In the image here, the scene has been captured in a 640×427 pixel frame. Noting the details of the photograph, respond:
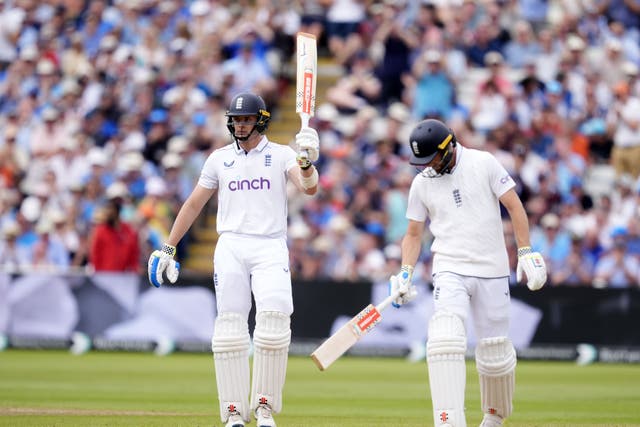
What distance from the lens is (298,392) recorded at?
14.0 meters

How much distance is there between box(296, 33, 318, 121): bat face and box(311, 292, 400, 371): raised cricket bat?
161 centimetres

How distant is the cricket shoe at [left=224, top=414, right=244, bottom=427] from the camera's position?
9562 millimetres

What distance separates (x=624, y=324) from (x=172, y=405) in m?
7.79

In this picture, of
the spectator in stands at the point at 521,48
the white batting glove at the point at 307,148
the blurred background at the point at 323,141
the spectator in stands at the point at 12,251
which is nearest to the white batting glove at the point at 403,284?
the white batting glove at the point at 307,148

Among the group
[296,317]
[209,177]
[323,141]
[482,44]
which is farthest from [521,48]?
[209,177]

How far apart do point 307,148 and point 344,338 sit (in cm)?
139

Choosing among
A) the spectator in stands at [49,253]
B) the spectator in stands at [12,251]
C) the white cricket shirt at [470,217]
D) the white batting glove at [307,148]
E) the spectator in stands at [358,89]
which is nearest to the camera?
the white cricket shirt at [470,217]

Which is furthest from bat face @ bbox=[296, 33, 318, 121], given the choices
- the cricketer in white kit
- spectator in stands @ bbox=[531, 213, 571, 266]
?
spectator in stands @ bbox=[531, 213, 571, 266]

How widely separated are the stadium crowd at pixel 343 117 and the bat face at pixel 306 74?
8.61m

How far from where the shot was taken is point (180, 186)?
2091 centimetres

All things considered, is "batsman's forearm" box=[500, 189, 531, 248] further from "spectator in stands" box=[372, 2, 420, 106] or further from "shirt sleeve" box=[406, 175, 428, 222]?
"spectator in stands" box=[372, 2, 420, 106]

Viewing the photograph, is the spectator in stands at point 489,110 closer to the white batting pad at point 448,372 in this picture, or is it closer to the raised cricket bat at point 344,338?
the raised cricket bat at point 344,338

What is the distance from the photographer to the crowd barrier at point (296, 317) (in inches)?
706

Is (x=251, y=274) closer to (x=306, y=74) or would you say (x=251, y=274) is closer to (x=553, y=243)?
(x=306, y=74)
